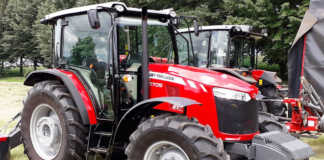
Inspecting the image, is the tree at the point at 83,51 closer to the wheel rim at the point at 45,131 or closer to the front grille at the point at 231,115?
the wheel rim at the point at 45,131

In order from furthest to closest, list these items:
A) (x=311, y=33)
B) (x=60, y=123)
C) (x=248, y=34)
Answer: (x=248, y=34) < (x=311, y=33) < (x=60, y=123)

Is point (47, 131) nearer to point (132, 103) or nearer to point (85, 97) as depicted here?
point (85, 97)

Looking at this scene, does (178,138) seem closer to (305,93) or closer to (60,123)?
(60,123)

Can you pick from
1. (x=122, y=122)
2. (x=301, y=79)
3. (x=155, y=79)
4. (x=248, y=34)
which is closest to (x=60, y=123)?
(x=122, y=122)

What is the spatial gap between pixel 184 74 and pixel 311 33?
114 inches

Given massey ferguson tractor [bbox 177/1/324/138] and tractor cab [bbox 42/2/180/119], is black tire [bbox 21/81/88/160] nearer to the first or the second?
tractor cab [bbox 42/2/180/119]

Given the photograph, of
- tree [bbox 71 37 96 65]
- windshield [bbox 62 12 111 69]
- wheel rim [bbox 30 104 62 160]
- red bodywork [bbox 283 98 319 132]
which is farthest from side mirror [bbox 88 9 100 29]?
red bodywork [bbox 283 98 319 132]

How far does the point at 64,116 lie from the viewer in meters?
4.27

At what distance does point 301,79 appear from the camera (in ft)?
18.4

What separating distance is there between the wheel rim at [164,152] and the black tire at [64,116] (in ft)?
3.86

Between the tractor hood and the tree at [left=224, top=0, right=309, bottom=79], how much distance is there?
10.3 metres

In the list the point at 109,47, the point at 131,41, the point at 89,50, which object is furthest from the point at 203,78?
the point at 89,50

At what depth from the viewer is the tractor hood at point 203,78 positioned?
3766 mm

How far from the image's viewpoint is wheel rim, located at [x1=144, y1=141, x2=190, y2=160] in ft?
11.0
